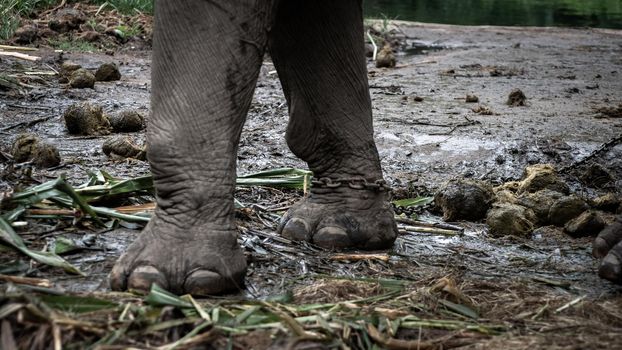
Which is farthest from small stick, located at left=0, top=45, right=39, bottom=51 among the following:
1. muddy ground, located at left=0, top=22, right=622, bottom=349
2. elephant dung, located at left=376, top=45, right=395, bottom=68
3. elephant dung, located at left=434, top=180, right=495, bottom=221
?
elephant dung, located at left=434, top=180, right=495, bottom=221

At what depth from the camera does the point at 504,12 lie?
18.4 meters

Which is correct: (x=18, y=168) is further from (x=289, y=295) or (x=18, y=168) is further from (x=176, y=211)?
(x=289, y=295)

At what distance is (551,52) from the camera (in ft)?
36.2

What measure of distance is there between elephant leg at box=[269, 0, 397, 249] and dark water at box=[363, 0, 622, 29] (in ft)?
34.1

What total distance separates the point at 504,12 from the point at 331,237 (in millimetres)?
15348

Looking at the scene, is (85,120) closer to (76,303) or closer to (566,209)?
(566,209)

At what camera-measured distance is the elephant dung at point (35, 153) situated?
4.68 m

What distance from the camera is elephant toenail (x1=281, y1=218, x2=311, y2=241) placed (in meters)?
3.72

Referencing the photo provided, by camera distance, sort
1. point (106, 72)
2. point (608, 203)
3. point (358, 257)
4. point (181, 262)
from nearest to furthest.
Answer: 1. point (181, 262)
2. point (358, 257)
3. point (608, 203)
4. point (106, 72)

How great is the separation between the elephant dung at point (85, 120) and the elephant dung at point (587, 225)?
2.77m

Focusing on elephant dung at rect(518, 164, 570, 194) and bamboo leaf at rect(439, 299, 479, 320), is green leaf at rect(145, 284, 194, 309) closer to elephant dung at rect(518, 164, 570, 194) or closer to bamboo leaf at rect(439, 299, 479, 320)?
bamboo leaf at rect(439, 299, 479, 320)

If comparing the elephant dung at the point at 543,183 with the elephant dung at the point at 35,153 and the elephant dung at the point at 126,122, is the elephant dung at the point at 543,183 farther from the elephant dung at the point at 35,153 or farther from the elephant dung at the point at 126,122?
the elephant dung at the point at 126,122

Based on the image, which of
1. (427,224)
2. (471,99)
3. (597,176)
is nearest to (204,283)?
(427,224)

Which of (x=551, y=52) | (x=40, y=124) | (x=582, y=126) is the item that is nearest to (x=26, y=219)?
(x=40, y=124)
